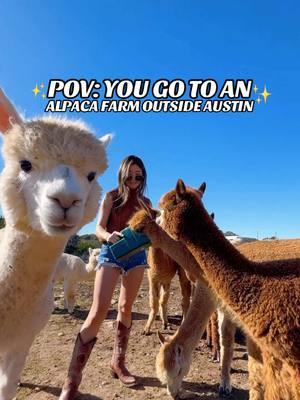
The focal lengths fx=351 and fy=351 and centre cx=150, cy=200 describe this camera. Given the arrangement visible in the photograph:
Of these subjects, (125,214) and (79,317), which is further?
(79,317)

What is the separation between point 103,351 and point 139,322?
145 centimetres

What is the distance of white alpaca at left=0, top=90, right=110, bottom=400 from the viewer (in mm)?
1831

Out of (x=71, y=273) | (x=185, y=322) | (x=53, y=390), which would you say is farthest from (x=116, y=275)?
(x=71, y=273)

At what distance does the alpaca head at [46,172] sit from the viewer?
1799 mm

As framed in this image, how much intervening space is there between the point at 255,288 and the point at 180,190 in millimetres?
854

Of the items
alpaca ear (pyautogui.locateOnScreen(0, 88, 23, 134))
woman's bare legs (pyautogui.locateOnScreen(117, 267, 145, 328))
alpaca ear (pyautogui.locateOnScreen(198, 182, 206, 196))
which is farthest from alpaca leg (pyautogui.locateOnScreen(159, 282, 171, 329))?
alpaca ear (pyautogui.locateOnScreen(0, 88, 23, 134))

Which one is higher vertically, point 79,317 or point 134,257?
point 134,257

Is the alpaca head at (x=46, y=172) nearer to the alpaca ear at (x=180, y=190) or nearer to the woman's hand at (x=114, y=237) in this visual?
the alpaca ear at (x=180, y=190)

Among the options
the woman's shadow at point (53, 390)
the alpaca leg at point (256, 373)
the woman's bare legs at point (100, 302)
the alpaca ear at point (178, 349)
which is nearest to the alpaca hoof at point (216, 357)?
the alpaca ear at point (178, 349)

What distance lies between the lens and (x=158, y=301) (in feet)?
19.0

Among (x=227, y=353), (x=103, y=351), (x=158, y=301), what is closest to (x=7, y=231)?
(x=227, y=353)

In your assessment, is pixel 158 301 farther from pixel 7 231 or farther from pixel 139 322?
pixel 7 231

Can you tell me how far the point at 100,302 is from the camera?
10.5 ft

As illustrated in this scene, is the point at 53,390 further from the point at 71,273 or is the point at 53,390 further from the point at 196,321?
the point at 71,273
